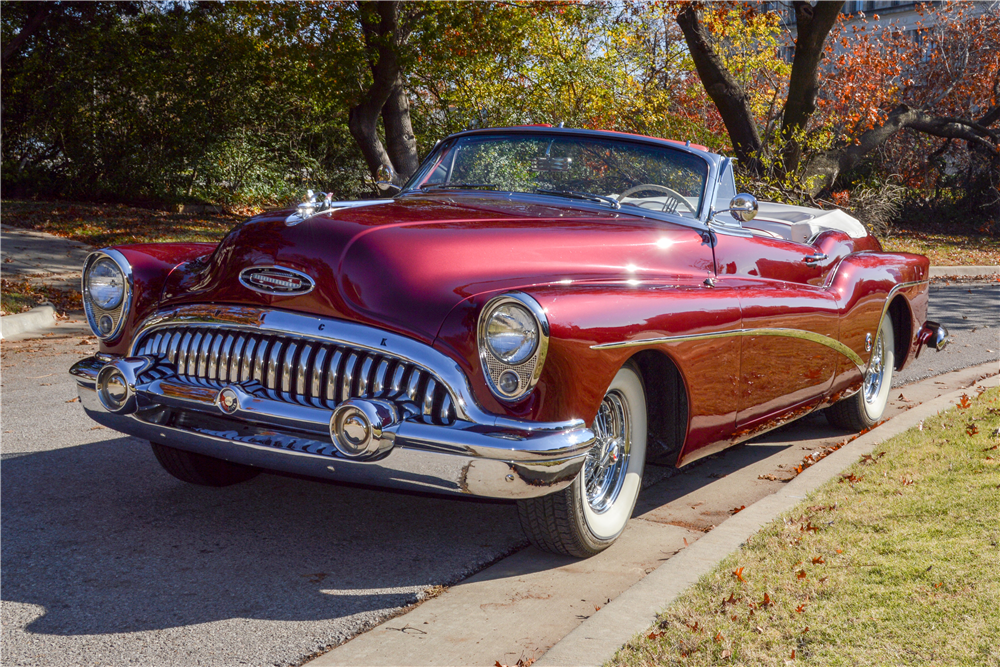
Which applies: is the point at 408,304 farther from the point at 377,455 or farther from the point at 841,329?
the point at 841,329

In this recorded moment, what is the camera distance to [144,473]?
4422mm

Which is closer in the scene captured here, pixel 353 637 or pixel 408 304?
pixel 353 637

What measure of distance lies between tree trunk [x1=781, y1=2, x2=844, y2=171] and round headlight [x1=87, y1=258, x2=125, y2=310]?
45.8 feet

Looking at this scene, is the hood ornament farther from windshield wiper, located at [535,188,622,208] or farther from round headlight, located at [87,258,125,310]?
windshield wiper, located at [535,188,622,208]

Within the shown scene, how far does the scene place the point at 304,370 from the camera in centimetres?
313

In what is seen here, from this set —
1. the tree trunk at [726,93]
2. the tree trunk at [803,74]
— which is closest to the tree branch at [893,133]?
the tree trunk at [803,74]

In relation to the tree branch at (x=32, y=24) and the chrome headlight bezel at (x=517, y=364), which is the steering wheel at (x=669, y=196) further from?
the tree branch at (x=32, y=24)

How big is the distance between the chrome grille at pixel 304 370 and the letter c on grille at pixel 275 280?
0.17 meters

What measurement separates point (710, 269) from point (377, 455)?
6.46 feet

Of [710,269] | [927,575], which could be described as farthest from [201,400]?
[927,575]

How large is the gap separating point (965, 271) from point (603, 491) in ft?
50.4

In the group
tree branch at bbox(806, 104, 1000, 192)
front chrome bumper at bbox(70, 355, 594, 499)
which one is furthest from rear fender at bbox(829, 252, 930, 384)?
tree branch at bbox(806, 104, 1000, 192)

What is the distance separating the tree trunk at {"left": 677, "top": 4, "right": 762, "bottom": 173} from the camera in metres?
16.0

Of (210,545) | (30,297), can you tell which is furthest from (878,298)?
(30,297)
